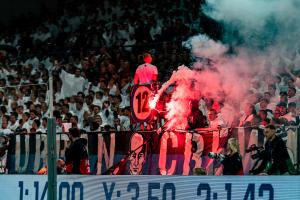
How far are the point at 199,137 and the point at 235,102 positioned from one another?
5.20ft

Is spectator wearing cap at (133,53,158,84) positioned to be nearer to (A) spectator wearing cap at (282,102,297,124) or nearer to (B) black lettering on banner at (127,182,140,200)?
(B) black lettering on banner at (127,182,140,200)

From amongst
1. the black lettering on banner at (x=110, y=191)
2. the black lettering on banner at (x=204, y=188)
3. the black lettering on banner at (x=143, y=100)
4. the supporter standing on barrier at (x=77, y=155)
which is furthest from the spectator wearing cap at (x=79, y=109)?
the black lettering on banner at (x=204, y=188)

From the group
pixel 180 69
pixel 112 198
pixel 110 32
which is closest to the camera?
pixel 112 198

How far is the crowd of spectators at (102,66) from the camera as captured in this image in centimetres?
1010

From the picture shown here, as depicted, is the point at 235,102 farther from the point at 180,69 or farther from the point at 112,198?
the point at 112,198

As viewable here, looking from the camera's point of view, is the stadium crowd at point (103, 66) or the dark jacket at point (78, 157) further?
the stadium crowd at point (103, 66)

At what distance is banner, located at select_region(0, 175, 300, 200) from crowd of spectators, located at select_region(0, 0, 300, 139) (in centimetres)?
110

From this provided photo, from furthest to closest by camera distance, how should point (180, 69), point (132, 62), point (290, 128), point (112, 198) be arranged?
point (132, 62), point (180, 69), point (112, 198), point (290, 128)

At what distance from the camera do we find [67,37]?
1806cm

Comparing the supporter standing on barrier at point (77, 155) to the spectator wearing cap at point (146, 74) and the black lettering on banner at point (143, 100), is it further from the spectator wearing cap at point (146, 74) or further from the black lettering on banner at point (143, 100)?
the spectator wearing cap at point (146, 74)

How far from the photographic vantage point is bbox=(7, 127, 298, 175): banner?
8.05 m

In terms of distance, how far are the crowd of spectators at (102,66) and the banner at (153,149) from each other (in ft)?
2.73

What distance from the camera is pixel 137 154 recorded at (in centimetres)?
919

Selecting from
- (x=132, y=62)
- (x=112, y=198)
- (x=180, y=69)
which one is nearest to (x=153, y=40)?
(x=132, y=62)
